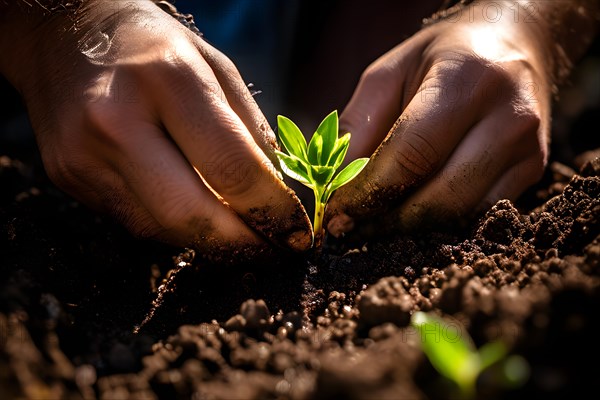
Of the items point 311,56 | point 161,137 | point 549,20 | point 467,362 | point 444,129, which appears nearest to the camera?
point 467,362

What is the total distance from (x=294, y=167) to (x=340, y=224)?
421mm

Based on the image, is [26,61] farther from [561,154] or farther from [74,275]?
[561,154]

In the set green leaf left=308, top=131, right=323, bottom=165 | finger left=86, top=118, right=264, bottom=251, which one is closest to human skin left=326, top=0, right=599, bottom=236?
green leaf left=308, top=131, right=323, bottom=165

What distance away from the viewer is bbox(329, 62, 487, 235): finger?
69.1 inches

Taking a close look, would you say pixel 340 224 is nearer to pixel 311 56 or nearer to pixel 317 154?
pixel 317 154

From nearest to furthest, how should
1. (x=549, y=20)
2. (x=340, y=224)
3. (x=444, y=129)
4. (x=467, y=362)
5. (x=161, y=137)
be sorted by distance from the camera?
(x=467, y=362)
(x=161, y=137)
(x=444, y=129)
(x=340, y=224)
(x=549, y=20)

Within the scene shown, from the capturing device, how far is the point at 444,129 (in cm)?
180

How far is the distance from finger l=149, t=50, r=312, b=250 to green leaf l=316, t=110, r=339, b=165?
0.60ft

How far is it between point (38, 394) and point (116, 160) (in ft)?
3.49

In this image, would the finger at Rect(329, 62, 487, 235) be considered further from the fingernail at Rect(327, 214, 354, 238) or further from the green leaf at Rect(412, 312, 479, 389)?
the green leaf at Rect(412, 312, 479, 389)

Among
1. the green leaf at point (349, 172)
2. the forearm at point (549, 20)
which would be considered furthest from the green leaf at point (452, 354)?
the forearm at point (549, 20)

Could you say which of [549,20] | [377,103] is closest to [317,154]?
[377,103]

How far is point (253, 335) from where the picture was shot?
1.26 metres

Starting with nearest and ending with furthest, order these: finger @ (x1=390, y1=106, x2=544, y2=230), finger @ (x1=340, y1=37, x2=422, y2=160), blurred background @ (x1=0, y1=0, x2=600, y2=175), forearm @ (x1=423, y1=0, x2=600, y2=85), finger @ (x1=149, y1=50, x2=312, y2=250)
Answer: finger @ (x1=149, y1=50, x2=312, y2=250)
finger @ (x1=390, y1=106, x2=544, y2=230)
finger @ (x1=340, y1=37, x2=422, y2=160)
forearm @ (x1=423, y1=0, x2=600, y2=85)
blurred background @ (x1=0, y1=0, x2=600, y2=175)
